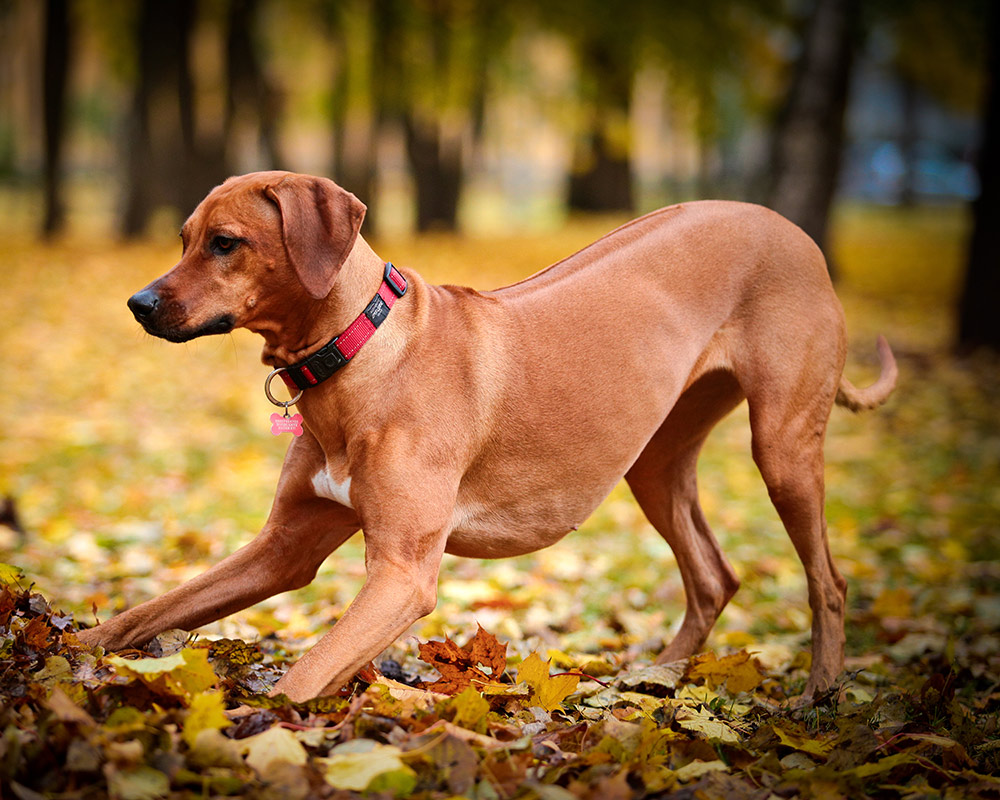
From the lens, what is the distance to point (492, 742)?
275 centimetres

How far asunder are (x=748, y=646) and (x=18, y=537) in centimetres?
406

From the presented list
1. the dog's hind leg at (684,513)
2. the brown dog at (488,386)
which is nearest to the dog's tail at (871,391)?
the brown dog at (488,386)

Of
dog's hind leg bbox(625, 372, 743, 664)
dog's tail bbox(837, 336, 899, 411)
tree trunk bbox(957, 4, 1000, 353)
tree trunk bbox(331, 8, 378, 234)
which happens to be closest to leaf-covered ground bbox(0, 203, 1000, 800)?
dog's hind leg bbox(625, 372, 743, 664)

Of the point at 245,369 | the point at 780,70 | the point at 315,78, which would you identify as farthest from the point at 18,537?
the point at 315,78

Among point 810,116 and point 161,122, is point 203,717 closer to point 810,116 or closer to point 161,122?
point 810,116

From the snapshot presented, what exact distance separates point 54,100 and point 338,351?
58.6ft

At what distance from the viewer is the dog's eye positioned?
123 inches

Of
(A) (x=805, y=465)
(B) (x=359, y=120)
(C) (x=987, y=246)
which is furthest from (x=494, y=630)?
(B) (x=359, y=120)

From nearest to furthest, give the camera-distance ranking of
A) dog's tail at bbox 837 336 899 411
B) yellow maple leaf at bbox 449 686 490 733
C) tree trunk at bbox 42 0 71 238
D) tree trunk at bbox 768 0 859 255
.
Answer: yellow maple leaf at bbox 449 686 490 733 → dog's tail at bbox 837 336 899 411 → tree trunk at bbox 768 0 859 255 → tree trunk at bbox 42 0 71 238

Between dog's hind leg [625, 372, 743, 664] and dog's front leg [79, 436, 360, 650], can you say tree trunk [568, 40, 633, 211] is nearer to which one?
dog's hind leg [625, 372, 743, 664]

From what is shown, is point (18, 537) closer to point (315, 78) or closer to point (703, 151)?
point (315, 78)

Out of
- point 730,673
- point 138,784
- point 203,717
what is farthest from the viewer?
point 730,673

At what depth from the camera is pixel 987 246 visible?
11.5 m

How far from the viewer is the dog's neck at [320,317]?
323 cm
